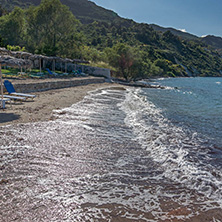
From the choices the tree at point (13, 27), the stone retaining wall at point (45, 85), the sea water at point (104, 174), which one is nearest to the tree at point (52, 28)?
the tree at point (13, 27)

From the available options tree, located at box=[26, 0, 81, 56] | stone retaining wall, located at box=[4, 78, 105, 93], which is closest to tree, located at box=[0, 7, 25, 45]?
tree, located at box=[26, 0, 81, 56]

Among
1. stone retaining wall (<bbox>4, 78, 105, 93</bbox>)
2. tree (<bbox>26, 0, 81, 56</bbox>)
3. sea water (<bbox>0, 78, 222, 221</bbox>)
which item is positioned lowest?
sea water (<bbox>0, 78, 222, 221</bbox>)

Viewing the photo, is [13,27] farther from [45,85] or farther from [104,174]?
[104,174]

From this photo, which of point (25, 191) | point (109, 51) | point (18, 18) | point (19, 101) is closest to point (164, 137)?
point (25, 191)

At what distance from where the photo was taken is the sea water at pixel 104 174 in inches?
128

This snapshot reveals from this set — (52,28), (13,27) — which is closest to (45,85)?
(52,28)

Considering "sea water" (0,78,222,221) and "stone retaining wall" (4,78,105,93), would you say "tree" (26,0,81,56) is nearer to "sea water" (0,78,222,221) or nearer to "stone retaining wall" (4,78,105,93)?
"stone retaining wall" (4,78,105,93)

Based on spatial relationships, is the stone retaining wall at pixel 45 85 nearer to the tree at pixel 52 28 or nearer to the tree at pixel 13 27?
the tree at pixel 52 28

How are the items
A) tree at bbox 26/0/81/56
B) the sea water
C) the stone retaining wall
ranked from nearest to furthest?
the sea water
the stone retaining wall
tree at bbox 26/0/81/56

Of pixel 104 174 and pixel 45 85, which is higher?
pixel 45 85

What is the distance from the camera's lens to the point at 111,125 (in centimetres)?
829

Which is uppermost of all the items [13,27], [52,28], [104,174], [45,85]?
[13,27]

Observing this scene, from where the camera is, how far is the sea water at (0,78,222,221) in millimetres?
3244

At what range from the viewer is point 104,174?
4.42 metres
